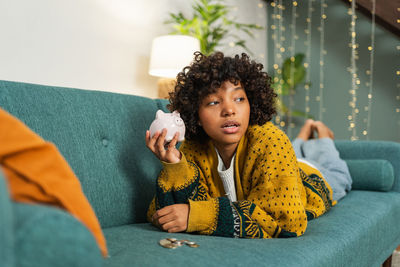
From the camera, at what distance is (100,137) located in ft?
3.78

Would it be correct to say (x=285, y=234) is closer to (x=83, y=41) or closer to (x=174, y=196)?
(x=174, y=196)

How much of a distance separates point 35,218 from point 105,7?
90.6 inches

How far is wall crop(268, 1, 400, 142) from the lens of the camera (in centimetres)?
365

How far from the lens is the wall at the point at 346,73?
12.0ft

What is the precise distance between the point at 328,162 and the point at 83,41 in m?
1.62

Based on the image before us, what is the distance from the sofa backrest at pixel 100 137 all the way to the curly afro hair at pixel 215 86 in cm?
17

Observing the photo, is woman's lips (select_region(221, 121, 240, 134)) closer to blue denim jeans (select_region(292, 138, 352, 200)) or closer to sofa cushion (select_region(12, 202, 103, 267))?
sofa cushion (select_region(12, 202, 103, 267))

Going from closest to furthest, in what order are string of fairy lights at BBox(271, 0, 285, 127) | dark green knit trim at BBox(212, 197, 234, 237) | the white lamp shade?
dark green knit trim at BBox(212, 197, 234, 237) < the white lamp shade < string of fairy lights at BBox(271, 0, 285, 127)

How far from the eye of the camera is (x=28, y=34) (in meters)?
1.97

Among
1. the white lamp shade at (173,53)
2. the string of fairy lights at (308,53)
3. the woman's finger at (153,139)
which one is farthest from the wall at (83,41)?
the string of fairy lights at (308,53)

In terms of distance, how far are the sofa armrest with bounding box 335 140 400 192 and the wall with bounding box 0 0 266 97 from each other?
4.84 ft

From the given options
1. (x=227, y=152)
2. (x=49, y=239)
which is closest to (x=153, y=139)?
(x=227, y=152)

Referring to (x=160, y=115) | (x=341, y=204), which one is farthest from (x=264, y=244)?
(x=341, y=204)

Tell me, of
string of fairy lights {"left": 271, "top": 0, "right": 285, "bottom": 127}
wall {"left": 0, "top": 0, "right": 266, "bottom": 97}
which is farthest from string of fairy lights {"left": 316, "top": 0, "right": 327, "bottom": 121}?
wall {"left": 0, "top": 0, "right": 266, "bottom": 97}
